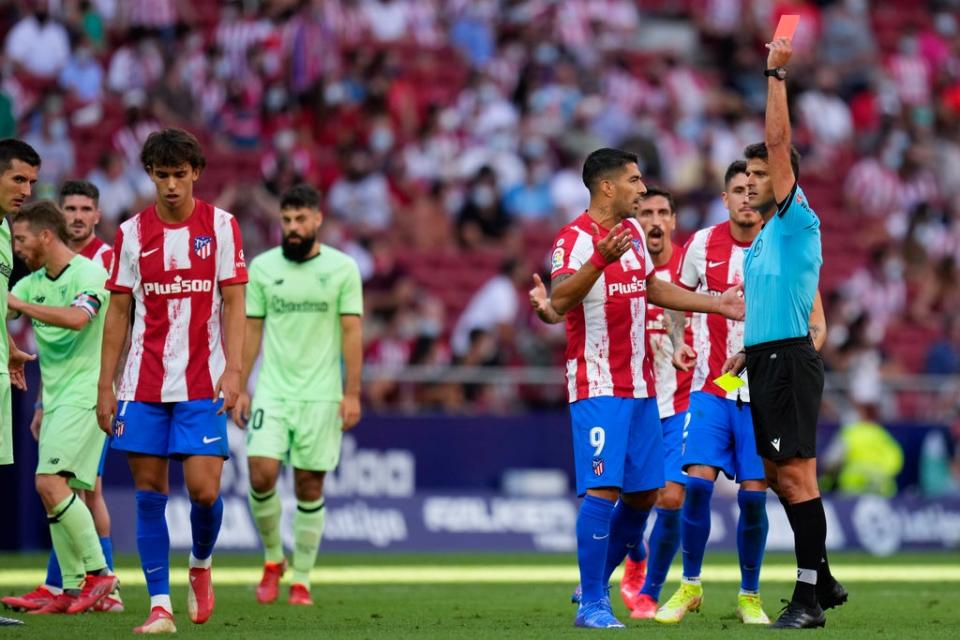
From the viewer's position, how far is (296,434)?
42.3ft

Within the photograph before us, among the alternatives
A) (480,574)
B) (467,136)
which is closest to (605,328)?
(480,574)

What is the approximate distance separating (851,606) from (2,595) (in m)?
6.27

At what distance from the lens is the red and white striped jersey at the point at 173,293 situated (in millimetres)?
9953

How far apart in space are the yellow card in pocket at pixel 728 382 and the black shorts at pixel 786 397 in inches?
16.4

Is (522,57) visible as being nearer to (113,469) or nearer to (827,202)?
(827,202)

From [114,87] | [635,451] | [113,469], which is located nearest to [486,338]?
[113,469]

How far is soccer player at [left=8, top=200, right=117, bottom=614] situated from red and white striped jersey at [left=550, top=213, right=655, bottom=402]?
10.6 feet

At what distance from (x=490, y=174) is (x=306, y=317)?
10.3 m

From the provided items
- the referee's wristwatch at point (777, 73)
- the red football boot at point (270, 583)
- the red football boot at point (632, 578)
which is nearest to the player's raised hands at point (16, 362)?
the red football boot at point (270, 583)

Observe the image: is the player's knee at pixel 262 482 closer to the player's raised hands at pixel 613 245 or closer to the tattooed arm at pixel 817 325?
the player's raised hands at pixel 613 245

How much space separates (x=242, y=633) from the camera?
9695mm

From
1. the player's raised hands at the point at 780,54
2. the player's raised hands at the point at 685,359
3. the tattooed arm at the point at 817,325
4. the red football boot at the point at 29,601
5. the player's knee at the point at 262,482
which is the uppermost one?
the player's raised hands at the point at 780,54

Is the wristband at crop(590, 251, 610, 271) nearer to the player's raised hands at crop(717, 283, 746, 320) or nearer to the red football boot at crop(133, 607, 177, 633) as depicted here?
the player's raised hands at crop(717, 283, 746, 320)

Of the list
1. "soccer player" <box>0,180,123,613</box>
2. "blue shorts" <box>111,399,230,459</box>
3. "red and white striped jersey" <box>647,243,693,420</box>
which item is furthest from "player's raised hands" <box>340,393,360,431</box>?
"blue shorts" <box>111,399,230,459</box>
